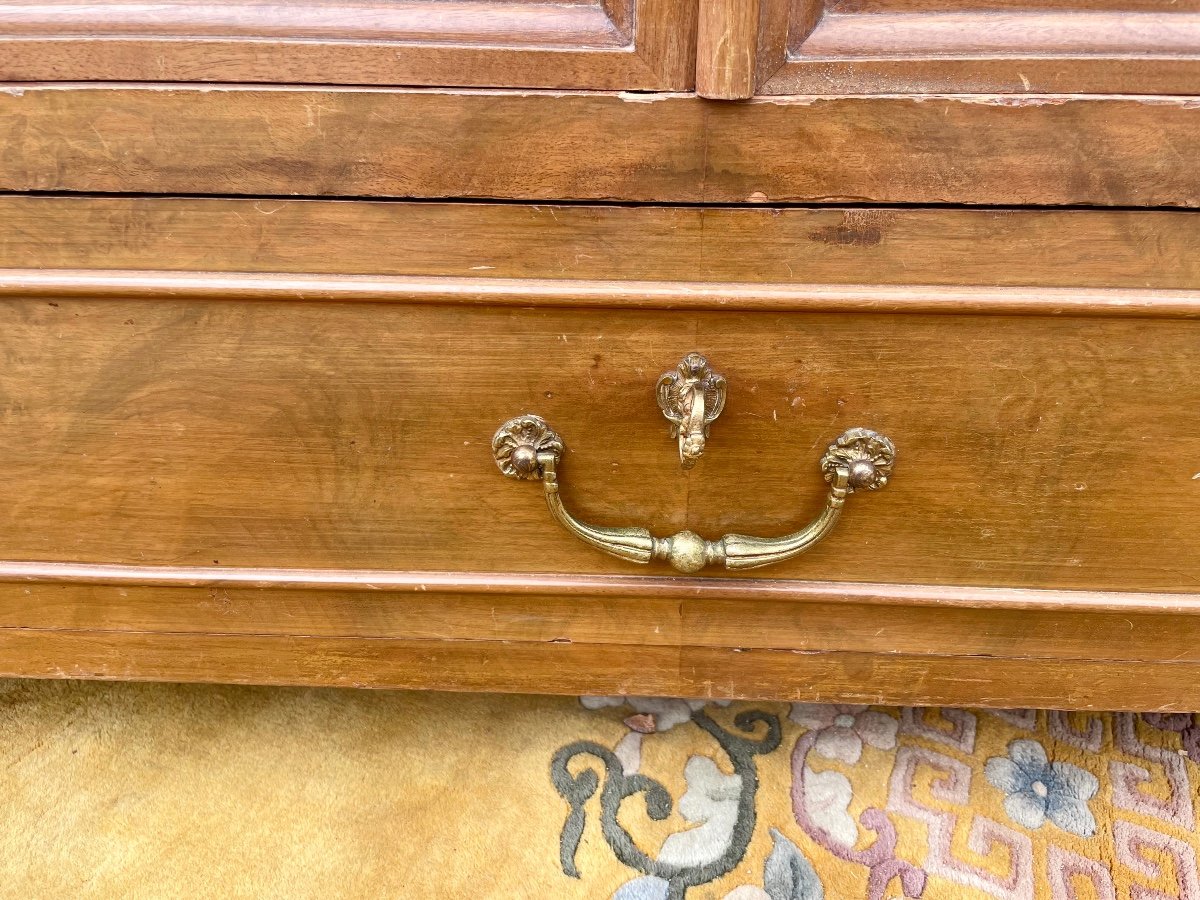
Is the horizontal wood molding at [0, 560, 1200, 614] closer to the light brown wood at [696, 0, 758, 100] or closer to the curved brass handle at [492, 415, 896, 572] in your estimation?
the curved brass handle at [492, 415, 896, 572]

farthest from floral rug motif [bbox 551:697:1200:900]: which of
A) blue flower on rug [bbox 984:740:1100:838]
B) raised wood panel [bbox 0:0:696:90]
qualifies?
raised wood panel [bbox 0:0:696:90]

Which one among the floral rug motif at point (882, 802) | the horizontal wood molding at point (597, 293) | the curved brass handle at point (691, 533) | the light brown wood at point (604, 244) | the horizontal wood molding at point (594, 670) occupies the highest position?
the light brown wood at point (604, 244)

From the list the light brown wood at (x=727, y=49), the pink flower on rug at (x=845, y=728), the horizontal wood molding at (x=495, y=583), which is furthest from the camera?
the pink flower on rug at (x=845, y=728)

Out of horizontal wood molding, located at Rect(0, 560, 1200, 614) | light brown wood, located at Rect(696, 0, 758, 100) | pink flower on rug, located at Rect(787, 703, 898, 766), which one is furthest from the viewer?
pink flower on rug, located at Rect(787, 703, 898, 766)

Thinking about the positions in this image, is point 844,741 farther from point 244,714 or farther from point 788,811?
point 244,714

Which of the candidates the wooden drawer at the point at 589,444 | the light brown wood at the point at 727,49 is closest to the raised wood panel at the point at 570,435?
the wooden drawer at the point at 589,444

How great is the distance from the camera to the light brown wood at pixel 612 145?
340 mm

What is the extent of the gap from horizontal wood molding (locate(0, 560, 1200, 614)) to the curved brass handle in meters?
0.03

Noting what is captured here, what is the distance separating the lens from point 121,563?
47 cm

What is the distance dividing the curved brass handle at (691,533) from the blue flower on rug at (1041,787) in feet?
0.91

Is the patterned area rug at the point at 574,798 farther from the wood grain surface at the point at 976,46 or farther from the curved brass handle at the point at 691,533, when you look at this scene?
the wood grain surface at the point at 976,46

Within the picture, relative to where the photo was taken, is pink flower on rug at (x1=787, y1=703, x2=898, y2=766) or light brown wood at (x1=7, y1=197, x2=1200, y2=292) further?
pink flower on rug at (x1=787, y1=703, x2=898, y2=766)

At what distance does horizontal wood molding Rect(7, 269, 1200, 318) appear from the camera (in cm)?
37

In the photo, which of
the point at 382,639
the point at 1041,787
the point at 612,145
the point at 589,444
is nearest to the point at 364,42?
the point at 612,145
